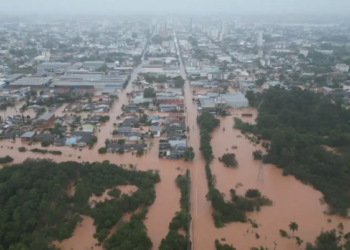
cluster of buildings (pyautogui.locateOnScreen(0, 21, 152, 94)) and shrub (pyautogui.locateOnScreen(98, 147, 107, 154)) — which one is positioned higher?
cluster of buildings (pyautogui.locateOnScreen(0, 21, 152, 94))

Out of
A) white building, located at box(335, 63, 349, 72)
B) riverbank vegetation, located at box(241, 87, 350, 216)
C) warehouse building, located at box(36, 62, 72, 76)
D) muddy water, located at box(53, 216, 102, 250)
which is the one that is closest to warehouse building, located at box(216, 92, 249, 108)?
riverbank vegetation, located at box(241, 87, 350, 216)

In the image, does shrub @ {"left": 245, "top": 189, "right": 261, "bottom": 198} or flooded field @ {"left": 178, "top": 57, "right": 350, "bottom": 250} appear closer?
flooded field @ {"left": 178, "top": 57, "right": 350, "bottom": 250}

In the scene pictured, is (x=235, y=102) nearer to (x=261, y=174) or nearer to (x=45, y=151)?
(x=261, y=174)

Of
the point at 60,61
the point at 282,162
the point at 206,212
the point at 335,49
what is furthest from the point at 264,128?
the point at 335,49

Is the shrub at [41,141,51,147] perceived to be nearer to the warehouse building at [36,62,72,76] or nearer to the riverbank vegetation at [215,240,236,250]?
the riverbank vegetation at [215,240,236,250]

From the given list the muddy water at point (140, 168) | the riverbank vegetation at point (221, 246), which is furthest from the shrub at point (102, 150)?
the riverbank vegetation at point (221, 246)

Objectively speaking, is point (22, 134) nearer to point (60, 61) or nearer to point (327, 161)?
point (327, 161)

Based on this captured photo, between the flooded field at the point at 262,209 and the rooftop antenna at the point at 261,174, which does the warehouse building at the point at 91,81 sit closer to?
the flooded field at the point at 262,209
